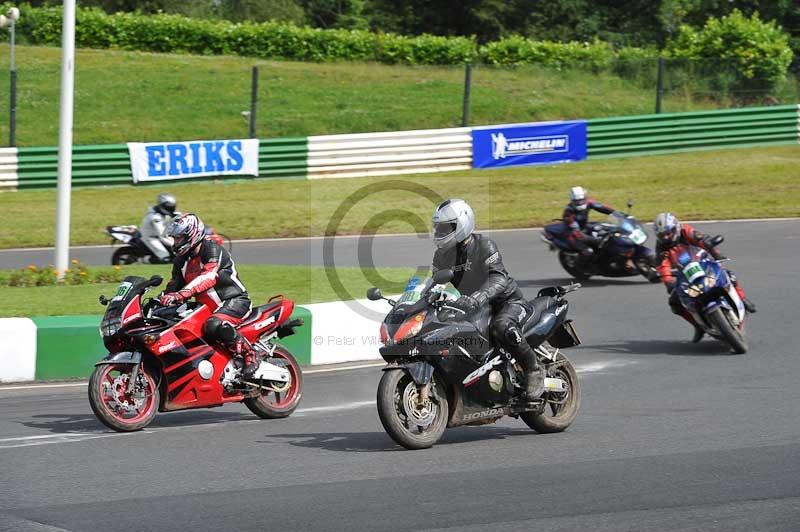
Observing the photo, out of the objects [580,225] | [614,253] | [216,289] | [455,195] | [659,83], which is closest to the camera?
[216,289]

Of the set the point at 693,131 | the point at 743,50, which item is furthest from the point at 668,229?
the point at 743,50

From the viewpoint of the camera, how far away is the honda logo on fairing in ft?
28.1

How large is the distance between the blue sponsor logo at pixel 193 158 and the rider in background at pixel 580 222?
11.4m

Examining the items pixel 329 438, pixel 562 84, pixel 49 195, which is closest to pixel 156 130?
pixel 49 195

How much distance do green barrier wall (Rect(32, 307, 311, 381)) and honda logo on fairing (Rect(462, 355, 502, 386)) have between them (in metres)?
4.44

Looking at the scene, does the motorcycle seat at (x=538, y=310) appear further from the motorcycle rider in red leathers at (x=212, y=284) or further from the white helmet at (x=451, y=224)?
the motorcycle rider in red leathers at (x=212, y=284)

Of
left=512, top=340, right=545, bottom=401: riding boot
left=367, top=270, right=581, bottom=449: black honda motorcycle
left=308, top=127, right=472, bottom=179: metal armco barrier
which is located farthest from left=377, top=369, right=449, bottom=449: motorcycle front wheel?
left=308, top=127, right=472, bottom=179: metal armco barrier

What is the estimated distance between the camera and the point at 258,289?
14680 mm

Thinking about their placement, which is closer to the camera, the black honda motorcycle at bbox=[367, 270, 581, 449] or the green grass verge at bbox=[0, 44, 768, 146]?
the black honda motorcycle at bbox=[367, 270, 581, 449]

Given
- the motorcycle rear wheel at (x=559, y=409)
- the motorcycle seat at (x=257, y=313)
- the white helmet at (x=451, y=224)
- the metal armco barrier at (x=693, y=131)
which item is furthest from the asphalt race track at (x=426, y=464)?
the metal armco barrier at (x=693, y=131)

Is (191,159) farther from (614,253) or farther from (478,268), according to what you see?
(478,268)

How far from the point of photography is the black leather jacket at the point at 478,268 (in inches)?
340

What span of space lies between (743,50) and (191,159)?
2046cm

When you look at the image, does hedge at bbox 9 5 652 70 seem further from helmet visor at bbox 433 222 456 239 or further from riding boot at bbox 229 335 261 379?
helmet visor at bbox 433 222 456 239
